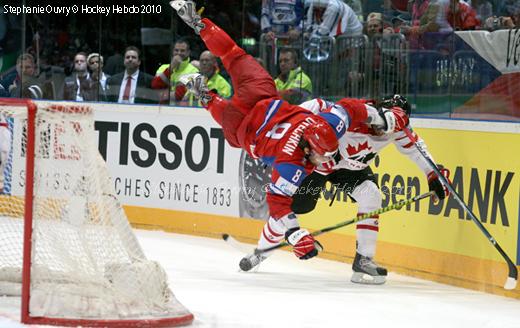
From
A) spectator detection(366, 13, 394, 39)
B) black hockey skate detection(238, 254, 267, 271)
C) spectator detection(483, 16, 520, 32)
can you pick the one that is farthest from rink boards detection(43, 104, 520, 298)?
spectator detection(366, 13, 394, 39)

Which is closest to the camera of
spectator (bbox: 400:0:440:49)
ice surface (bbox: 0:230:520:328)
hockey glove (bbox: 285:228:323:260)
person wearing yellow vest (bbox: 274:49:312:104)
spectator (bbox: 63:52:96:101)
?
ice surface (bbox: 0:230:520:328)

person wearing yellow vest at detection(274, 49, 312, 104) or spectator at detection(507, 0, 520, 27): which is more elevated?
spectator at detection(507, 0, 520, 27)

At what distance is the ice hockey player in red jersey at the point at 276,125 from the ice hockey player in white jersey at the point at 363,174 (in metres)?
0.23

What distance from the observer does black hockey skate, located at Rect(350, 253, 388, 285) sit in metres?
6.57

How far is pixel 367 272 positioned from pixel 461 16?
1.79 metres

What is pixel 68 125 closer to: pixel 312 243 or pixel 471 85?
pixel 312 243

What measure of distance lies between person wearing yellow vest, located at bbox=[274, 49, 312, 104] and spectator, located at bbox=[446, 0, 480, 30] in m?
1.40

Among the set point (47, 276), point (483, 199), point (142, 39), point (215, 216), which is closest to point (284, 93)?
point (215, 216)

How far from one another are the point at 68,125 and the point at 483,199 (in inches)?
103

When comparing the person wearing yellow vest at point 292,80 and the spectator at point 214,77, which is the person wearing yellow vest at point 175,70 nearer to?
the spectator at point 214,77

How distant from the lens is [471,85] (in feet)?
22.9

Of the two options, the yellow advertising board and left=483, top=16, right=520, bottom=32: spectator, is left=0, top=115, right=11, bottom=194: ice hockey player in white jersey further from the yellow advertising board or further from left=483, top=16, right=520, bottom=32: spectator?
left=483, top=16, right=520, bottom=32: spectator

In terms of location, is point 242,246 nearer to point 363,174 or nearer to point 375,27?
point 363,174

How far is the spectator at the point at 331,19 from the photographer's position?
8.00m
